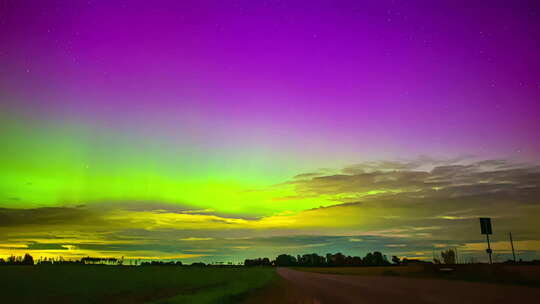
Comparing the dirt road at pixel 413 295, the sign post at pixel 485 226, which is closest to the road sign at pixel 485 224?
the sign post at pixel 485 226

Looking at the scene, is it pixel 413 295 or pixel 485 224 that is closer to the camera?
pixel 413 295

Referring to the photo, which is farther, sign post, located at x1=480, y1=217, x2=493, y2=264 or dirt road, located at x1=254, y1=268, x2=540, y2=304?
sign post, located at x1=480, y1=217, x2=493, y2=264

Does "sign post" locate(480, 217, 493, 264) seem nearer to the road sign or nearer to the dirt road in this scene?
the road sign

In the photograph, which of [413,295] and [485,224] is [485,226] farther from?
[413,295]

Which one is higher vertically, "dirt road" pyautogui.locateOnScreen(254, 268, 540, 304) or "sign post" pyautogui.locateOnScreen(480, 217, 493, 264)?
"sign post" pyautogui.locateOnScreen(480, 217, 493, 264)

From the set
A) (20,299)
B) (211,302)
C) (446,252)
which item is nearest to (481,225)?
(211,302)

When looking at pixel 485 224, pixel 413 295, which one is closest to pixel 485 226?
pixel 485 224

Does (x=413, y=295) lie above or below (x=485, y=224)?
below

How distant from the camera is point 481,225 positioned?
53.2m

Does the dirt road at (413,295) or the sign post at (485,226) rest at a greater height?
the sign post at (485,226)

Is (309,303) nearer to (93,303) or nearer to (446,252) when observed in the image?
(93,303)

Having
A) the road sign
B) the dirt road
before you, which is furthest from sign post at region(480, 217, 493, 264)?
the dirt road

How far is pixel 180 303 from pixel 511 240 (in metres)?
73.6

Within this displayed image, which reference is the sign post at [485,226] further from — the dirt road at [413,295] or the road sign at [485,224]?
the dirt road at [413,295]
